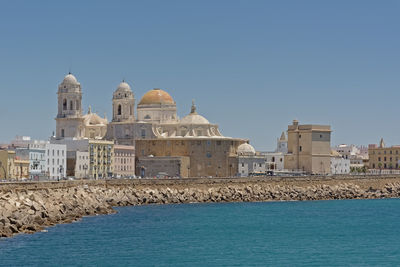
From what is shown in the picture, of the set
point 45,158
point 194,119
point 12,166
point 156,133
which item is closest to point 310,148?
point 194,119

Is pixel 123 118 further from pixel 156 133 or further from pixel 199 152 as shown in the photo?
pixel 199 152

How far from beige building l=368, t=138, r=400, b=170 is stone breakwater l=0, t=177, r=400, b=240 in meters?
28.2

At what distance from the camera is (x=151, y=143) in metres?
96.0

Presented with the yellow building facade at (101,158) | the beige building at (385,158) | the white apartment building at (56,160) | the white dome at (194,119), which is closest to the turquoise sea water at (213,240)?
the white apartment building at (56,160)

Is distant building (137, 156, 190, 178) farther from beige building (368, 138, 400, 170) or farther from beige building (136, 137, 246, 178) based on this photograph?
beige building (368, 138, 400, 170)

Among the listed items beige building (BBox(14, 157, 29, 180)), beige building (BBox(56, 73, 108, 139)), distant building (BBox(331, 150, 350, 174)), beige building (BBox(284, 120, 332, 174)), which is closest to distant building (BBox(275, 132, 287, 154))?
distant building (BBox(331, 150, 350, 174))

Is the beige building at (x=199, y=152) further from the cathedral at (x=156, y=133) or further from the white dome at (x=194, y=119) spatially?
the white dome at (x=194, y=119)

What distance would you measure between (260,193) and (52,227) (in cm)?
3447

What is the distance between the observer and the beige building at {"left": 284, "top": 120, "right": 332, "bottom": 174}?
10106 centimetres

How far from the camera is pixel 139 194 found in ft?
222

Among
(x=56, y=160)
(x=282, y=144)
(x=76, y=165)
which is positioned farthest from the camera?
(x=282, y=144)

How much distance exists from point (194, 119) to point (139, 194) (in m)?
32.9

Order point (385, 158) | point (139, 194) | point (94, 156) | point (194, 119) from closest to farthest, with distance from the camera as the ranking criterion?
point (139, 194)
point (94, 156)
point (194, 119)
point (385, 158)

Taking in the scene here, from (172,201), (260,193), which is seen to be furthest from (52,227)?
(260,193)
